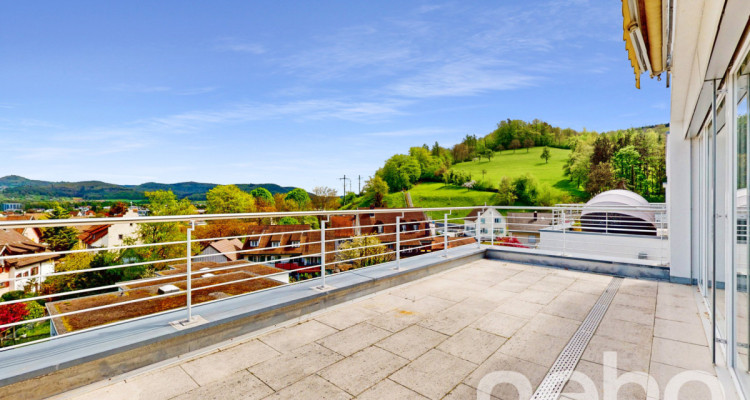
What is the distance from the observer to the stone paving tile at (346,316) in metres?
3.18

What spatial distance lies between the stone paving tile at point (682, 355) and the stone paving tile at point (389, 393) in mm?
1872

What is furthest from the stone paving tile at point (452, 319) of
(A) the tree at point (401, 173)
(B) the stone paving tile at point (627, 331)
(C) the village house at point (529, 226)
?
(A) the tree at point (401, 173)

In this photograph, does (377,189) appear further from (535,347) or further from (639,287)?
(535,347)

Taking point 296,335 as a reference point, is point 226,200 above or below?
above

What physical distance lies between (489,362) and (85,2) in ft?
97.0

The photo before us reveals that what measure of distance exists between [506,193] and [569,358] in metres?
54.6

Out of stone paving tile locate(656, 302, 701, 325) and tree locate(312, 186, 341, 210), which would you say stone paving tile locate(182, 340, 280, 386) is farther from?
tree locate(312, 186, 341, 210)

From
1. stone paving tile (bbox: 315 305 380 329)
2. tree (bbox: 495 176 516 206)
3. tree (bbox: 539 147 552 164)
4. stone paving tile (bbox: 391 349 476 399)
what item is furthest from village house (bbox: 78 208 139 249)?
tree (bbox: 539 147 552 164)

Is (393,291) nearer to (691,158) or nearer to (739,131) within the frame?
(739,131)

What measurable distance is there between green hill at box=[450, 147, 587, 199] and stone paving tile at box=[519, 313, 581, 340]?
5247 cm

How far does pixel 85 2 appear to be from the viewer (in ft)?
68.9

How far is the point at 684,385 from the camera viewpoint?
2.14m

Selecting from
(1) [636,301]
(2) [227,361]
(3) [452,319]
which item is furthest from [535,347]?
(2) [227,361]

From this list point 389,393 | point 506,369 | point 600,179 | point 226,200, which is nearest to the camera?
point 389,393
